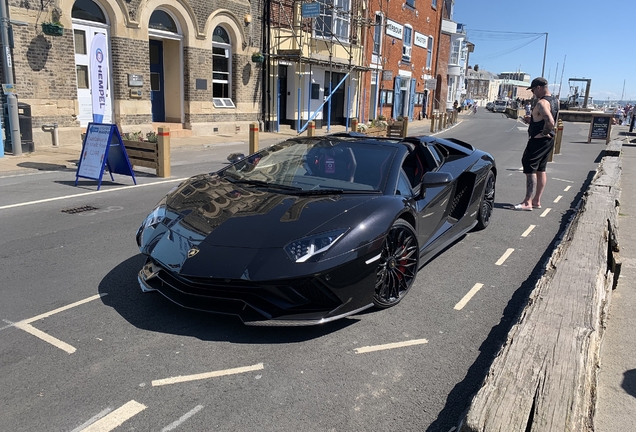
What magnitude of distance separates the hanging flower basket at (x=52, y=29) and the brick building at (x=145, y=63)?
1.9 inches

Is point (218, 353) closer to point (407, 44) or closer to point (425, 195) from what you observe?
point (425, 195)

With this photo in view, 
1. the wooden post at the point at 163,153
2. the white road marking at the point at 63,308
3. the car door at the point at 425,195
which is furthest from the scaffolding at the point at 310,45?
the white road marking at the point at 63,308

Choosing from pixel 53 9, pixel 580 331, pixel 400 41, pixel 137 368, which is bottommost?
pixel 137 368

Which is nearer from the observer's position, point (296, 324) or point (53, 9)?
point (296, 324)

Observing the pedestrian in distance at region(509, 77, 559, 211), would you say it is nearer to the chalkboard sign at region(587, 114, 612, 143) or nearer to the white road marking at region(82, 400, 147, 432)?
the white road marking at region(82, 400, 147, 432)

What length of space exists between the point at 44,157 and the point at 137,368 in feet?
33.4

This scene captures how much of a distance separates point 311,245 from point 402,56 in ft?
109

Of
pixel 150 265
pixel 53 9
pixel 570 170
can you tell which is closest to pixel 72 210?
pixel 150 265

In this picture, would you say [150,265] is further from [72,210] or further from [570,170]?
[570,170]

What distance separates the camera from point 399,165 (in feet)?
14.4

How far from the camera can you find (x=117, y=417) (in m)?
2.49

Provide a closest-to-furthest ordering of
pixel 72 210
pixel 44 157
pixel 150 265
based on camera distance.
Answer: pixel 150 265, pixel 72 210, pixel 44 157

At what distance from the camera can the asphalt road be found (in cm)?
256

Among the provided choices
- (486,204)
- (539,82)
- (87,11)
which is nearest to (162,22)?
(87,11)
